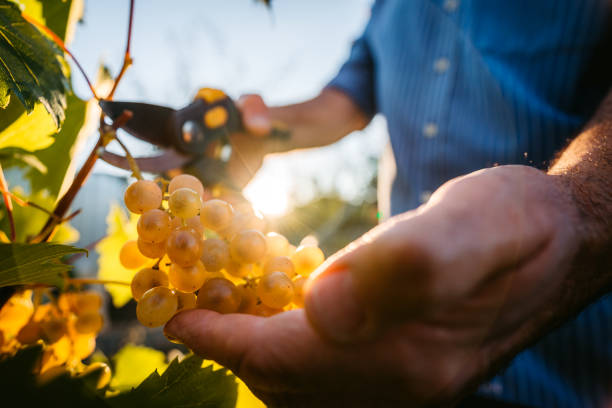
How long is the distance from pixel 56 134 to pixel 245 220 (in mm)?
283

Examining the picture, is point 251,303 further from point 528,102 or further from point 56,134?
point 528,102

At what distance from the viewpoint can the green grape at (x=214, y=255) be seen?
42 centimetres

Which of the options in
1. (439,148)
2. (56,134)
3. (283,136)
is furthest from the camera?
(283,136)

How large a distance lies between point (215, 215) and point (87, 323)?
0.79 ft

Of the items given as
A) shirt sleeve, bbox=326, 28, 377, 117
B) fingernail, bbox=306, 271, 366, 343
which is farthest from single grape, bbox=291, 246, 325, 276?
shirt sleeve, bbox=326, 28, 377, 117

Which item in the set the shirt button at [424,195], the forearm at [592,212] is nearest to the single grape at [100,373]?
the forearm at [592,212]

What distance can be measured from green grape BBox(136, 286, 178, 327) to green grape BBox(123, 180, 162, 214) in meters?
0.09

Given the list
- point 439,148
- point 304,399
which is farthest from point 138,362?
point 439,148

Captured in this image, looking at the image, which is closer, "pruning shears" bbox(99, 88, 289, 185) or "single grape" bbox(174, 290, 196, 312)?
"single grape" bbox(174, 290, 196, 312)

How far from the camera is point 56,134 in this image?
0.50 m

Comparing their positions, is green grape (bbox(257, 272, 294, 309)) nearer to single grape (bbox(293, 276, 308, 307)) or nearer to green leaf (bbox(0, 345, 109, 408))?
single grape (bbox(293, 276, 308, 307))

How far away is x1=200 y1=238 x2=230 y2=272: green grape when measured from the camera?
0.42 metres

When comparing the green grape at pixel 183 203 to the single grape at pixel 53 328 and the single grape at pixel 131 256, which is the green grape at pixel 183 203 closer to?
the single grape at pixel 131 256

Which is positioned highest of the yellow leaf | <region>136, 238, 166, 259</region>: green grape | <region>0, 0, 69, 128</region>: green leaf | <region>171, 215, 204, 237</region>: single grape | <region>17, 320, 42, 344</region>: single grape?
<region>0, 0, 69, 128</region>: green leaf
